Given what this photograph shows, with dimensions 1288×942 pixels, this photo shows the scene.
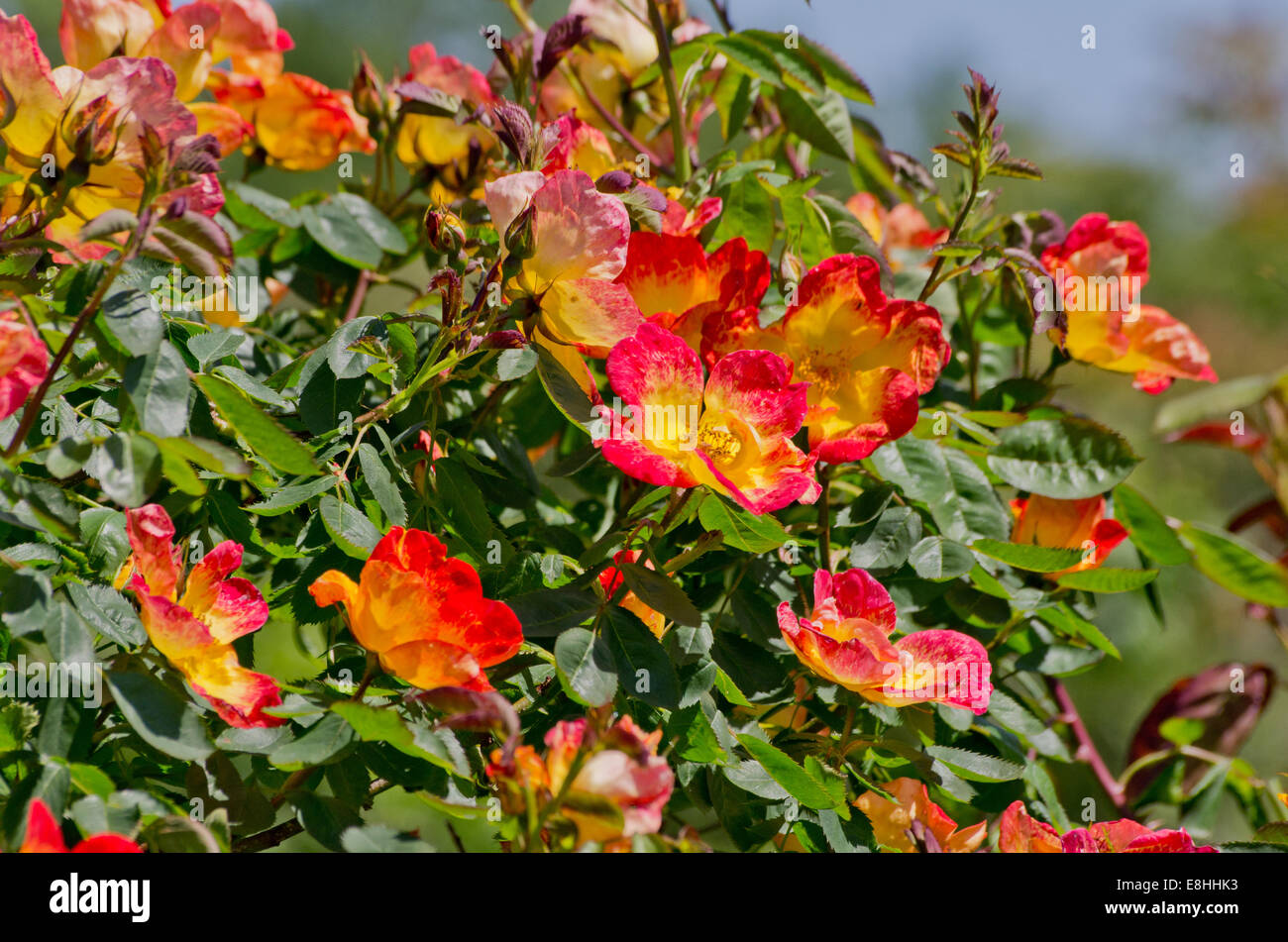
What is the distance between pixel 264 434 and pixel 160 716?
5.1 inches

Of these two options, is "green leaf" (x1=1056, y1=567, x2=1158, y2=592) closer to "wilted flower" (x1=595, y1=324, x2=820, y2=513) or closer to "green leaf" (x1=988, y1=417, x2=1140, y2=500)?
"green leaf" (x1=988, y1=417, x2=1140, y2=500)

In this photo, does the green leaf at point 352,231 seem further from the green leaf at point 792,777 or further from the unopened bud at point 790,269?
the green leaf at point 792,777

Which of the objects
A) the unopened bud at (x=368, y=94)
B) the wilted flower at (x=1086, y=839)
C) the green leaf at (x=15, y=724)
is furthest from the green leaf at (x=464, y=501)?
the unopened bud at (x=368, y=94)

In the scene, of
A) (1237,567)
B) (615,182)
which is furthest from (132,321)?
(1237,567)

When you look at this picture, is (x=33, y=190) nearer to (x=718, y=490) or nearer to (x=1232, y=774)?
(x=718, y=490)

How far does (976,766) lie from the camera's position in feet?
1.92

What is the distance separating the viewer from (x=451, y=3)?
8.06 metres

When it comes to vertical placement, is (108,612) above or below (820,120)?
below

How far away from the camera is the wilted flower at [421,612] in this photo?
460 mm

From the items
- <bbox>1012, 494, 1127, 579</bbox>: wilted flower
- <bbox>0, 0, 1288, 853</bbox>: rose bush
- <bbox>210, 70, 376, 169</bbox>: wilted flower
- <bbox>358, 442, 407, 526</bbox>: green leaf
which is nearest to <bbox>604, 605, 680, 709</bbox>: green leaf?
<bbox>0, 0, 1288, 853</bbox>: rose bush

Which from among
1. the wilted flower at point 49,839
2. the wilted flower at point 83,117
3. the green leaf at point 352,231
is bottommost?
the wilted flower at point 49,839

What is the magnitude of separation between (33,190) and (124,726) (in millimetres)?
262

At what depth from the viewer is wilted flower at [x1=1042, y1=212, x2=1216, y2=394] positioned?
0.74 m

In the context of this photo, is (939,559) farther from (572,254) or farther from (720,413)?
(572,254)
